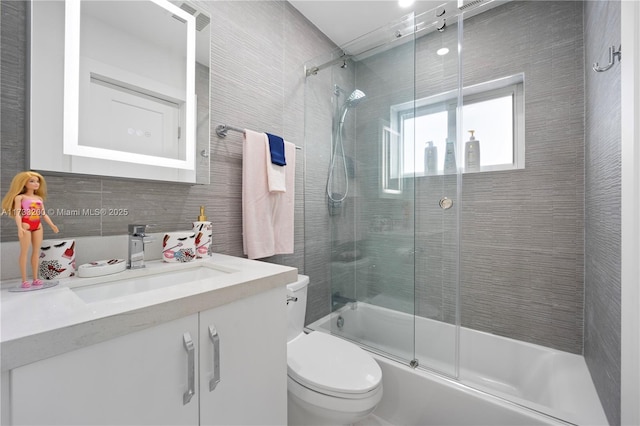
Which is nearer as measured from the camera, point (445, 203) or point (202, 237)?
point (202, 237)

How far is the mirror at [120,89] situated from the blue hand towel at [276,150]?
35 centimetres

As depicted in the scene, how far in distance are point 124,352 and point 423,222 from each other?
143 cm

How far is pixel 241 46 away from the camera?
1.48 meters

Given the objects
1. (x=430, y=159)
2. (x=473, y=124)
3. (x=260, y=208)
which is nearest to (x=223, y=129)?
(x=260, y=208)

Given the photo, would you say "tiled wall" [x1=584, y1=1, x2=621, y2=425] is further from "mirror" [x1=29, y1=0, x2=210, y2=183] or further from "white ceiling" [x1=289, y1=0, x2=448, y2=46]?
"mirror" [x1=29, y1=0, x2=210, y2=183]

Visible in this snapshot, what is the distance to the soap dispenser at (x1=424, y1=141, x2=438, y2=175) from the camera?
5.05 ft

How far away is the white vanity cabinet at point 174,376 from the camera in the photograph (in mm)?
479

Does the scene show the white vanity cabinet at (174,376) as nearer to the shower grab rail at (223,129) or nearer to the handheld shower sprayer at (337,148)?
the shower grab rail at (223,129)

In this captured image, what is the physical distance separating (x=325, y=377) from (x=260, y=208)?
0.86 m

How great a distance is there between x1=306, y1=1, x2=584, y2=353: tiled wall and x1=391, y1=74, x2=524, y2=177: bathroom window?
8 cm

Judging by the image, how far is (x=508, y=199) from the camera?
170 cm

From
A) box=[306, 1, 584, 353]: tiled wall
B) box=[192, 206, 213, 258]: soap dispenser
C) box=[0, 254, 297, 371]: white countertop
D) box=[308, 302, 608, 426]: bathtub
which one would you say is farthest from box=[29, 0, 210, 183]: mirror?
box=[308, 302, 608, 426]: bathtub

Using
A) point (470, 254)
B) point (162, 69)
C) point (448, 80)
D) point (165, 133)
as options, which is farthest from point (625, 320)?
point (162, 69)

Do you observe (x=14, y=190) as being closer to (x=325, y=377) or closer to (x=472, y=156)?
(x=325, y=377)
